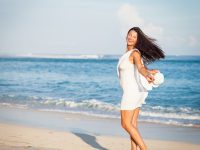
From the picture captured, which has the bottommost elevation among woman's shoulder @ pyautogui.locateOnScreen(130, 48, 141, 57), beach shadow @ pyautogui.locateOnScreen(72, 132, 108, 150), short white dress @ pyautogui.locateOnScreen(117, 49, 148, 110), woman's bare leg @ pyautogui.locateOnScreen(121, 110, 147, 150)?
beach shadow @ pyautogui.locateOnScreen(72, 132, 108, 150)

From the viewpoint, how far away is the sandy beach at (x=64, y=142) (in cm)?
725

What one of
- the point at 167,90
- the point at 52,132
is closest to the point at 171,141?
the point at 52,132

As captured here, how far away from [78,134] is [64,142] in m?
1.23

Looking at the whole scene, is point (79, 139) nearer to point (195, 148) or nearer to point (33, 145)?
point (33, 145)

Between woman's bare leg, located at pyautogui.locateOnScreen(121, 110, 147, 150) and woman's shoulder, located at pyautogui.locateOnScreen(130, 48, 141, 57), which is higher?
woman's shoulder, located at pyautogui.locateOnScreen(130, 48, 141, 57)

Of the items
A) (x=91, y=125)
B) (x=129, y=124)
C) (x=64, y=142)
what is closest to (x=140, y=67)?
(x=129, y=124)

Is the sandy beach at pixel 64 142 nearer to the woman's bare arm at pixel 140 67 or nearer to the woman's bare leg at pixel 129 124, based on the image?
the woman's bare leg at pixel 129 124

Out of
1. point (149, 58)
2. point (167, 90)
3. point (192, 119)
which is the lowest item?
point (167, 90)

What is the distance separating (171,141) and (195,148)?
0.77 meters

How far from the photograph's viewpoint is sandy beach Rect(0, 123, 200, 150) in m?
7.25

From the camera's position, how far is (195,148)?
305 inches

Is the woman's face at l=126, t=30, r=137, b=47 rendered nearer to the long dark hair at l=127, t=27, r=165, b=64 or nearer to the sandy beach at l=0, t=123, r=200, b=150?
the long dark hair at l=127, t=27, r=165, b=64

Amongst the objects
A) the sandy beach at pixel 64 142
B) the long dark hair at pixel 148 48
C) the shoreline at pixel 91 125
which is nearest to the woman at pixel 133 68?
the long dark hair at pixel 148 48

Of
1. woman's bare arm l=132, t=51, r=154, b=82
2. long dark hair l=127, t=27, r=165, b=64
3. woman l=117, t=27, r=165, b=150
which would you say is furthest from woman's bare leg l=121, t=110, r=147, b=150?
long dark hair l=127, t=27, r=165, b=64
